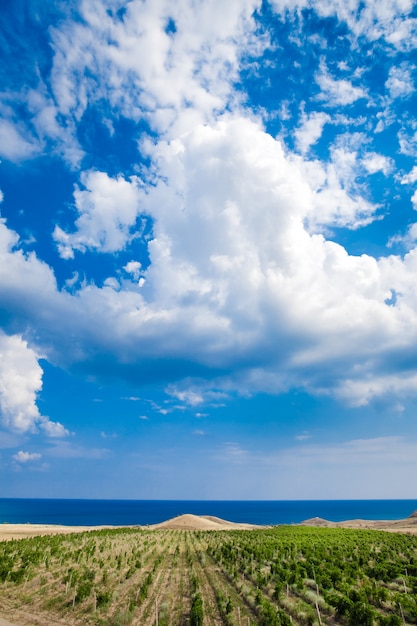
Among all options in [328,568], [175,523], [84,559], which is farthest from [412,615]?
[175,523]

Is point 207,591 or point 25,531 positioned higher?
point 207,591

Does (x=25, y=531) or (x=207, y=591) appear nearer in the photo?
(x=207, y=591)

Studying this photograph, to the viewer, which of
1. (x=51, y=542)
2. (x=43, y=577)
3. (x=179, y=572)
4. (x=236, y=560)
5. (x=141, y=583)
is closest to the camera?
(x=141, y=583)

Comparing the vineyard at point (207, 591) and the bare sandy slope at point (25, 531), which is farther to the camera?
the bare sandy slope at point (25, 531)

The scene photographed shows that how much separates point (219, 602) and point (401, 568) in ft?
56.2

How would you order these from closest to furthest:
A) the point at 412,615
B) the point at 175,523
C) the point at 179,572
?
1. the point at 412,615
2. the point at 179,572
3. the point at 175,523

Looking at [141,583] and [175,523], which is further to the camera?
[175,523]

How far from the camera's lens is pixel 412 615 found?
61.5ft

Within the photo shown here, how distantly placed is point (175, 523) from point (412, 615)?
262 feet

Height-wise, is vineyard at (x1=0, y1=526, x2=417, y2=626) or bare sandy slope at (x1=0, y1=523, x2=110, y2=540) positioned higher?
vineyard at (x1=0, y1=526, x2=417, y2=626)

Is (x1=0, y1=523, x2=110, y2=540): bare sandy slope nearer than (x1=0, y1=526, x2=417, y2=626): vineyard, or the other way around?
(x1=0, y1=526, x2=417, y2=626): vineyard

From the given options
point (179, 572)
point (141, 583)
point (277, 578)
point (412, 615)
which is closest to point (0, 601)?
point (141, 583)

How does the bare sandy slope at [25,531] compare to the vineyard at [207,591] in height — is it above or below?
below

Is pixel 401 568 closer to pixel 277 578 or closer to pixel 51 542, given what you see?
pixel 277 578
